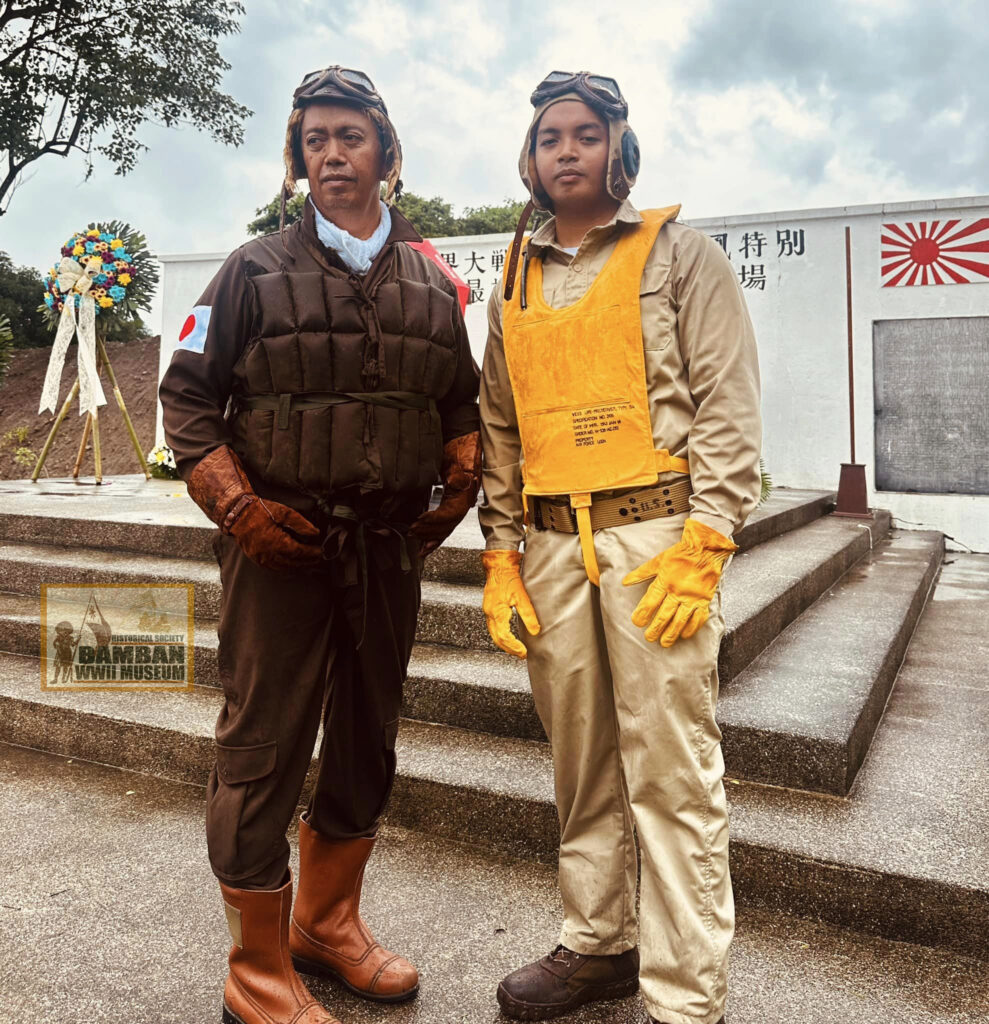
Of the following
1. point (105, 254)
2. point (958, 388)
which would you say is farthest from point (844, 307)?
point (105, 254)

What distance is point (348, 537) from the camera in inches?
74.2

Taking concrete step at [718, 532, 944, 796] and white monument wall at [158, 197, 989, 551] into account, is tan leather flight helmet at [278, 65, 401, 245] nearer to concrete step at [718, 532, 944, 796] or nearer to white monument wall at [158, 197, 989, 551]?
concrete step at [718, 532, 944, 796]

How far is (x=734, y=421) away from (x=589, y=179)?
2.10 ft

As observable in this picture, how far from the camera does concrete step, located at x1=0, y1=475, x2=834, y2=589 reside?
4.23m

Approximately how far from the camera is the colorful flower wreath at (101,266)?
7664mm

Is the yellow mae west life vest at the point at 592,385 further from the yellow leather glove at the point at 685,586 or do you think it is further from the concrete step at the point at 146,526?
the concrete step at the point at 146,526

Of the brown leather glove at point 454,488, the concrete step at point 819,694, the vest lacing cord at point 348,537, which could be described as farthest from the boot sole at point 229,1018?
the concrete step at point 819,694

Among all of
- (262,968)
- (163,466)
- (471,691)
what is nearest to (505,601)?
(262,968)

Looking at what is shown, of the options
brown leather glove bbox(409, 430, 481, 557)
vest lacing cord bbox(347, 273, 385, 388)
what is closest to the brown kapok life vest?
vest lacing cord bbox(347, 273, 385, 388)

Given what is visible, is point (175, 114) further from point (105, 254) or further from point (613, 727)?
point (613, 727)

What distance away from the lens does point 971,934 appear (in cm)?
219

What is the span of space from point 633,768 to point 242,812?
0.85 m

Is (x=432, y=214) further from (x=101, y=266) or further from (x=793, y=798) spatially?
(x=793, y=798)

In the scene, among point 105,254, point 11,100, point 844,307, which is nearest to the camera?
point 105,254
